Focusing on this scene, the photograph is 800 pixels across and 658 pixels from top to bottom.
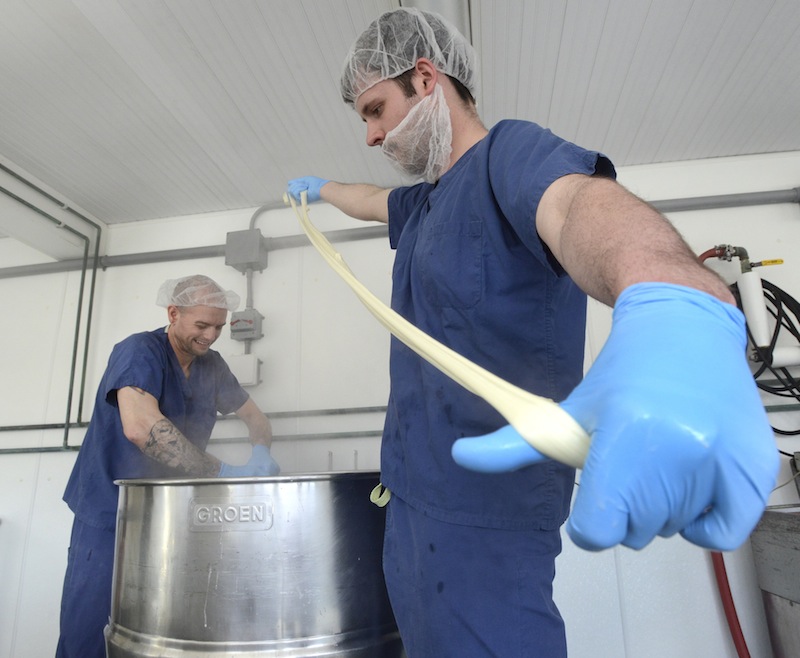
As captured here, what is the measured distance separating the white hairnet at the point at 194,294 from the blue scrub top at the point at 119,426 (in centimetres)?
16

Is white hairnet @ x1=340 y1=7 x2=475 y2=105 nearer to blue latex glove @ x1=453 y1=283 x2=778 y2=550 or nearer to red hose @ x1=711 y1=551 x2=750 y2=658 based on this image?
blue latex glove @ x1=453 y1=283 x2=778 y2=550

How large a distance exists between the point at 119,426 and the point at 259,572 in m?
0.78

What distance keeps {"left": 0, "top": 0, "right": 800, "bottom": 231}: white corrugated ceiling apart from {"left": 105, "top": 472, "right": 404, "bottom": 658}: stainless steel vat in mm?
1225

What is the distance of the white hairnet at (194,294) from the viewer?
169 centimetres

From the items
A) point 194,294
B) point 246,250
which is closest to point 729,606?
point 194,294

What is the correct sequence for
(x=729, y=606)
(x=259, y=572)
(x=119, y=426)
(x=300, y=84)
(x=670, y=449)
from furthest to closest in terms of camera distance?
(x=300, y=84) < (x=729, y=606) < (x=119, y=426) < (x=259, y=572) < (x=670, y=449)

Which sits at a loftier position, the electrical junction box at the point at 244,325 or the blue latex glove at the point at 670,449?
the electrical junction box at the point at 244,325

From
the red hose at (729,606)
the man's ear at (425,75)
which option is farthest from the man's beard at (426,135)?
the red hose at (729,606)

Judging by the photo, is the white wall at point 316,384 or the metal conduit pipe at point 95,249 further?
the metal conduit pipe at point 95,249

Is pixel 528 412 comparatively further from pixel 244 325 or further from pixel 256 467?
pixel 244 325

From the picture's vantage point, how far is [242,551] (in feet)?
2.79

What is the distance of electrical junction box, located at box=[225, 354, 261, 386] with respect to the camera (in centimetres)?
191

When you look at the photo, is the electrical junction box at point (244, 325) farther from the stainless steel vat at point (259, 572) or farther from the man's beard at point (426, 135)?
the man's beard at point (426, 135)

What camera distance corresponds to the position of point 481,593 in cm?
61
